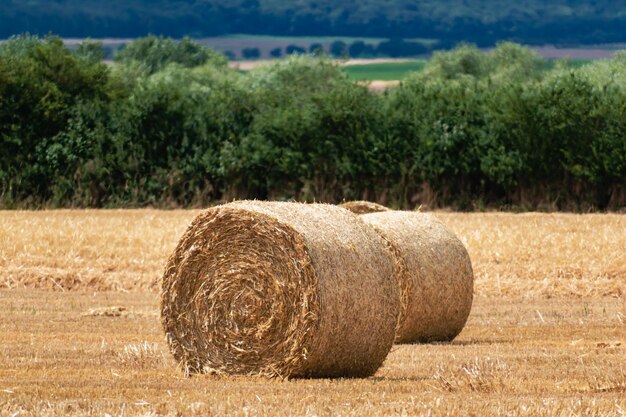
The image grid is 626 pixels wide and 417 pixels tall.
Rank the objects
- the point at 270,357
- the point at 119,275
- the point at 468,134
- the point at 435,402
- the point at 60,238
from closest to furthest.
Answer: the point at 435,402
the point at 270,357
the point at 119,275
the point at 60,238
the point at 468,134

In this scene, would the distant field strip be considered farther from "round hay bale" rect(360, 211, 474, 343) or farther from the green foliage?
the green foliage

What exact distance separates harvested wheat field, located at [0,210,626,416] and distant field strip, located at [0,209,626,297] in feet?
0.12

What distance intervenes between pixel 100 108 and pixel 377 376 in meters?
30.1

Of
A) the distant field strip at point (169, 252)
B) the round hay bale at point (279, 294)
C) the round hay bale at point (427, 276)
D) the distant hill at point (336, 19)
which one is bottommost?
the distant hill at point (336, 19)

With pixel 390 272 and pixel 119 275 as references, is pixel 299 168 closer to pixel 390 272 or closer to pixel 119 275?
pixel 119 275

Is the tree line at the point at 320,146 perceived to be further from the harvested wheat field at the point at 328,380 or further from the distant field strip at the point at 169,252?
the distant field strip at the point at 169,252

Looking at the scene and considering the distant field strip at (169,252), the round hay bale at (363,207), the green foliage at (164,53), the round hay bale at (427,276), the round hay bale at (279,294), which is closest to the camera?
the round hay bale at (279,294)

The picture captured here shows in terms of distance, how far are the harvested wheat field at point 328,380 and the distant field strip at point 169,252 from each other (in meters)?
0.04

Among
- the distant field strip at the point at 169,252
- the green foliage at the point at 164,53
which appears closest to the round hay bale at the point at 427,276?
the distant field strip at the point at 169,252

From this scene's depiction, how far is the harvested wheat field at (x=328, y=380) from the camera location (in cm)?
1055

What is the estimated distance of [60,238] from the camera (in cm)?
2619

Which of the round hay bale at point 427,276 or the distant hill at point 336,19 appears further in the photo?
the distant hill at point 336,19

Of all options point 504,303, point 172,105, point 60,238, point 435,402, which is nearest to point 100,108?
point 172,105

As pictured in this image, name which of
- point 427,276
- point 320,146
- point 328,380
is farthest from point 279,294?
point 320,146
